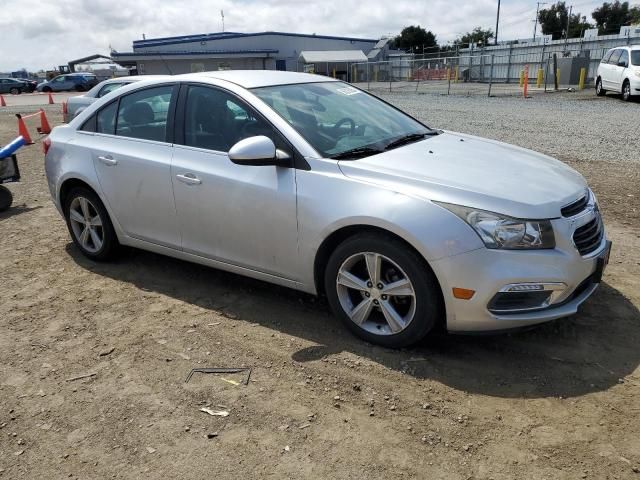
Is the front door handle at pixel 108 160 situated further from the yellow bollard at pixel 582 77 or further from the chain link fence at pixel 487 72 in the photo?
the yellow bollard at pixel 582 77

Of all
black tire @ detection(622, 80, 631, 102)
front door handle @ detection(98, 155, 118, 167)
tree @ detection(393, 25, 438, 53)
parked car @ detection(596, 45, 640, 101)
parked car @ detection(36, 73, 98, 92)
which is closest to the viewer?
front door handle @ detection(98, 155, 118, 167)

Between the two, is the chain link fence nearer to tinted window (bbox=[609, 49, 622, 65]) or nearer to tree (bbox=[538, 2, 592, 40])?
tinted window (bbox=[609, 49, 622, 65])

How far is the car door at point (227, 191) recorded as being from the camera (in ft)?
12.1

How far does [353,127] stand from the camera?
4.07 m

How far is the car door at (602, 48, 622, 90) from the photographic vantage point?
765 inches

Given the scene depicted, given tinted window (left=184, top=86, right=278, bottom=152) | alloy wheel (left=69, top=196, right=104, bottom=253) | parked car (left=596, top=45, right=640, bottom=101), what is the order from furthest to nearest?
1. parked car (left=596, top=45, right=640, bottom=101)
2. alloy wheel (left=69, top=196, right=104, bottom=253)
3. tinted window (left=184, top=86, right=278, bottom=152)

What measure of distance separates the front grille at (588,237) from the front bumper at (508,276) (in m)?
0.04

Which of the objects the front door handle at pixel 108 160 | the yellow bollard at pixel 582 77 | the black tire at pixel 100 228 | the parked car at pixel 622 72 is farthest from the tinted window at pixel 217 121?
the yellow bollard at pixel 582 77

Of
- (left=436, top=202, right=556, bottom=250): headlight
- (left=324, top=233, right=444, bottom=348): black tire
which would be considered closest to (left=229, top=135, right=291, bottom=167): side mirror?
(left=324, top=233, right=444, bottom=348): black tire

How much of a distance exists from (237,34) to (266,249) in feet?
189

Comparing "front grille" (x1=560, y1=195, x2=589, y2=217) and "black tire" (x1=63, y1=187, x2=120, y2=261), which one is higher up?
"front grille" (x1=560, y1=195, x2=589, y2=217)

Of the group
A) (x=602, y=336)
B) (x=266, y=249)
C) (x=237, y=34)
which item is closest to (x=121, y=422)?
(x=266, y=249)

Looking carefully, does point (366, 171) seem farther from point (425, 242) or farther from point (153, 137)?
point (153, 137)

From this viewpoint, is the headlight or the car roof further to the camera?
the car roof
